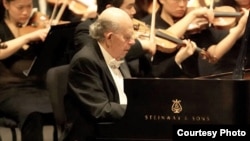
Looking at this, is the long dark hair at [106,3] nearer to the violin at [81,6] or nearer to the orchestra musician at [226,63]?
the violin at [81,6]

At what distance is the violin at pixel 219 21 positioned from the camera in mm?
3674

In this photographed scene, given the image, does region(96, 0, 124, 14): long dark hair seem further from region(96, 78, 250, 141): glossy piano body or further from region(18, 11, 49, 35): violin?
region(96, 78, 250, 141): glossy piano body

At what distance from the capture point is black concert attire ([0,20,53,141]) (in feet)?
10.9

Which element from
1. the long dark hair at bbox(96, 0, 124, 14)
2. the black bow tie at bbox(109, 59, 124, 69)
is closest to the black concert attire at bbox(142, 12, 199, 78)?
the long dark hair at bbox(96, 0, 124, 14)

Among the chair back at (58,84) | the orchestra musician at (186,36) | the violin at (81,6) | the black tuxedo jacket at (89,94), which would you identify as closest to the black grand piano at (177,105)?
the black tuxedo jacket at (89,94)

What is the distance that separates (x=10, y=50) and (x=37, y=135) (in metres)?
0.46

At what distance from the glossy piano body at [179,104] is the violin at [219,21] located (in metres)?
1.31

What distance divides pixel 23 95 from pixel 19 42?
28 cm

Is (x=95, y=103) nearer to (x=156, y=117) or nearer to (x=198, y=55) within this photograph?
(x=156, y=117)

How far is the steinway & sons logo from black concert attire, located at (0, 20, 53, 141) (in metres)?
1.07

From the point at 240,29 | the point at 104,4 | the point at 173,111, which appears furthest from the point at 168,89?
the point at 240,29

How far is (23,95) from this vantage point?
3.48m

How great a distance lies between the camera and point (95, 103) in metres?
2.62

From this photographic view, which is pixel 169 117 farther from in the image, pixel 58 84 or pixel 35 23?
pixel 35 23
